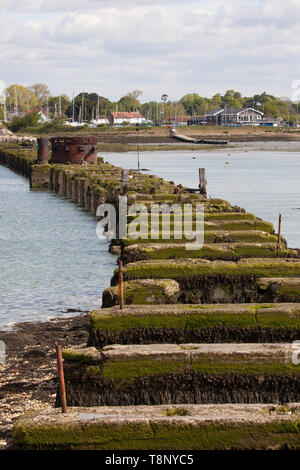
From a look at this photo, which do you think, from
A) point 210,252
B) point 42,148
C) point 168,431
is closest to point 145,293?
point 210,252

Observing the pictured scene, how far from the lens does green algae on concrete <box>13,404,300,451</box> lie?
27.0 ft

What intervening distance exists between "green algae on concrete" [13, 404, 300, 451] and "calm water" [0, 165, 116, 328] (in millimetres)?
9279

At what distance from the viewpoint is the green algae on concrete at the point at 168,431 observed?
823 centimetres

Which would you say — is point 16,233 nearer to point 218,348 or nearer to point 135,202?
point 135,202

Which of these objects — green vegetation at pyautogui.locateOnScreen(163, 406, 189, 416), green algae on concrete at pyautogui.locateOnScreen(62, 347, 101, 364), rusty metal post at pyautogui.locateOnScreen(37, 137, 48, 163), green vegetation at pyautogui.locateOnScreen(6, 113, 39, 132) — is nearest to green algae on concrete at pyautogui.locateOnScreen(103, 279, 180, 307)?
green algae on concrete at pyautogui.locateOnScreen(62, 347, 101, 364)

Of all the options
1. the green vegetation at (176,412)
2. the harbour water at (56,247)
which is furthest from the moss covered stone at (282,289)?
the harbour water at (56,247)

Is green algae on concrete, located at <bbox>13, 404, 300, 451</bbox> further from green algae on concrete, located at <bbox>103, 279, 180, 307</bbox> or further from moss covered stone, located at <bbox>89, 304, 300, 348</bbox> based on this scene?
green algae on concrete, located at <bbox>103, 279, 180, 307</bbox>

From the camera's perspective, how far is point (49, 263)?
1040 inches

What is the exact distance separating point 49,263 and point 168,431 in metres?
18.6

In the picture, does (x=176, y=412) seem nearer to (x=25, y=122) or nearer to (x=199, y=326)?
(x=199, y=326)

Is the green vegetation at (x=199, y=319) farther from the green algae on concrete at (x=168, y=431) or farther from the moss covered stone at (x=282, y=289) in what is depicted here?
the green algae on concrete at (x=168, y=431)
